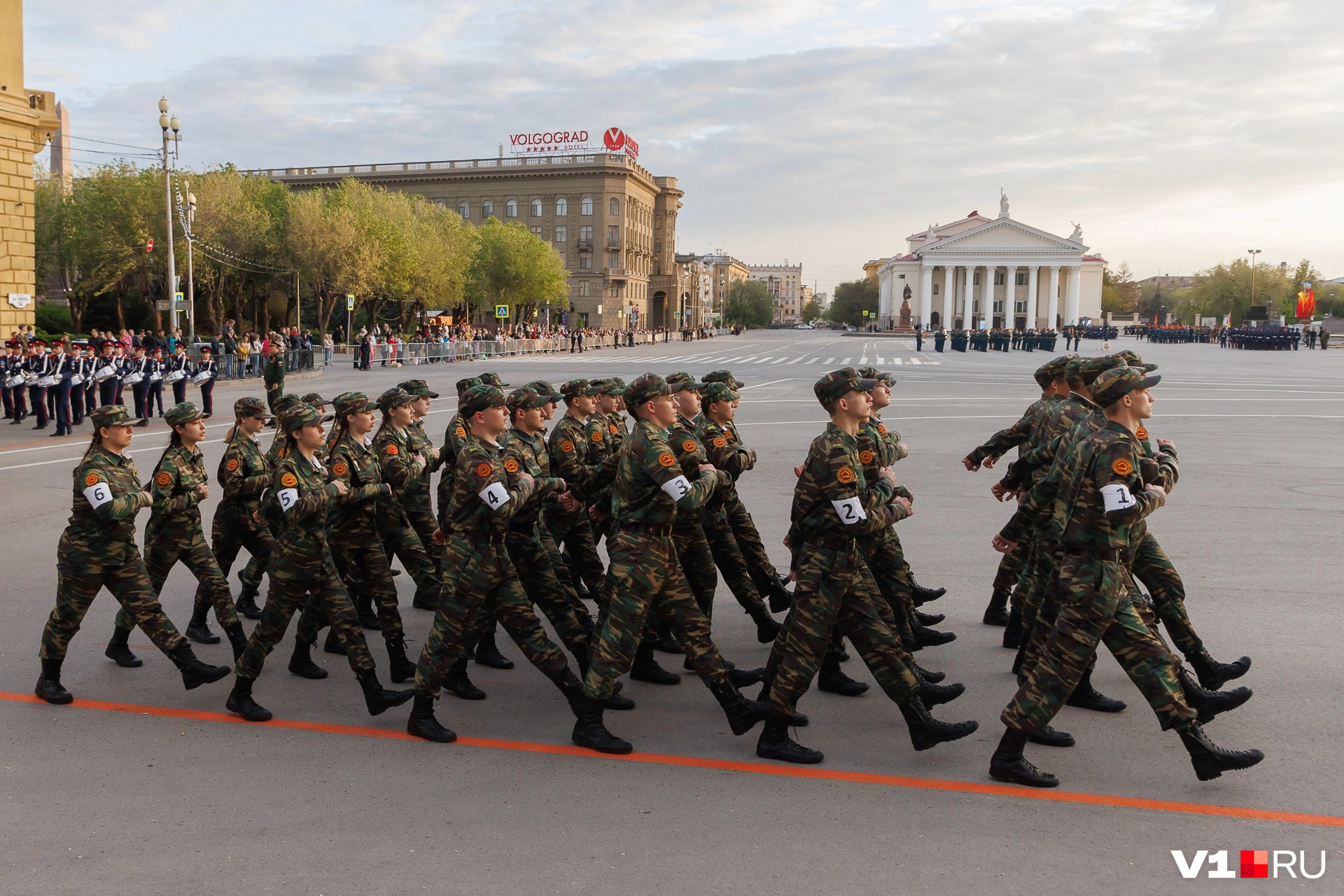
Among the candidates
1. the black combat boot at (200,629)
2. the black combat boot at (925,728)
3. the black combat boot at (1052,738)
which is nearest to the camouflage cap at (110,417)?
the black combat boot at (200,629)

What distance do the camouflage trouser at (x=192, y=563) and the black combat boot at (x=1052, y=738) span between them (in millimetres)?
4980

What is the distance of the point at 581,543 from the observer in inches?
293

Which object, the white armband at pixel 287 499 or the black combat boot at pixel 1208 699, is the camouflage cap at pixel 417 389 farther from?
the black combat boot at pixel 1208 699

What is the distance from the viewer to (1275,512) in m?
11.7

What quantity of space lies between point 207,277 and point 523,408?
1942 inches

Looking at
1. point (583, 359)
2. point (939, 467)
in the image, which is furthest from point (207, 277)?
point (939, 467)

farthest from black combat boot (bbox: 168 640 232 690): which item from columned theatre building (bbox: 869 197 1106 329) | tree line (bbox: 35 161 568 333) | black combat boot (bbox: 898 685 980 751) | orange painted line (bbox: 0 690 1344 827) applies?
columned theatre building (bbox: 869 197 1106 329)

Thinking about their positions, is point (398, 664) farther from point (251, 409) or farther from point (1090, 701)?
point (1090, 701)

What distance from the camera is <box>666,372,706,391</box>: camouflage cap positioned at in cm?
726

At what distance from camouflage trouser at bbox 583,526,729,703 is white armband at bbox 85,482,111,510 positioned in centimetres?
297

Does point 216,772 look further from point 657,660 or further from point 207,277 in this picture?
point 207,277

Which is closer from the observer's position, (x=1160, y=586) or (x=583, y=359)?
(x=1160, y=586)

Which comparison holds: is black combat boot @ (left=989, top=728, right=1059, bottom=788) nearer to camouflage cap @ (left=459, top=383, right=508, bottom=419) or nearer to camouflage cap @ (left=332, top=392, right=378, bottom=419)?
camouflage cap @ (left=459, top=383, right=508, bottom=419)

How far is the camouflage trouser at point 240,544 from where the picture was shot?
7.41 meters
